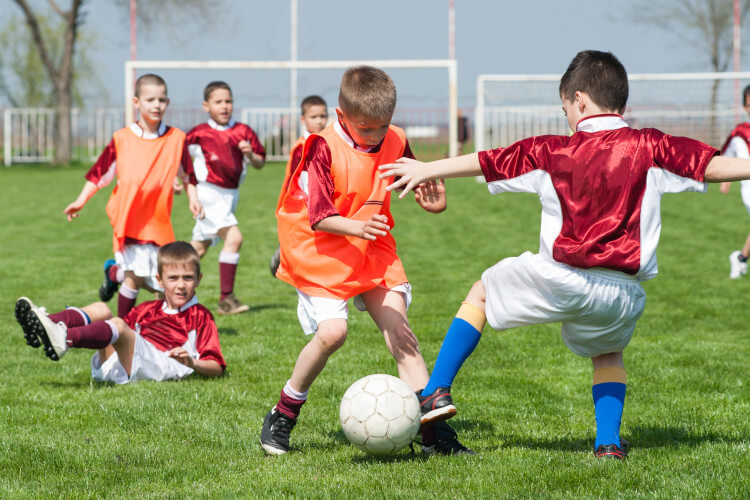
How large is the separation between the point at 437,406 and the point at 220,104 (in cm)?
524

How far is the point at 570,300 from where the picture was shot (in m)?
3.35

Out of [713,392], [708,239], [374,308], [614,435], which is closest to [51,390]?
[374,308]

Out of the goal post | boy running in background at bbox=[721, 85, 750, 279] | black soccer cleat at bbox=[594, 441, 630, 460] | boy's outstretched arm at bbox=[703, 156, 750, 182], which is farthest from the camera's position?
the goal post

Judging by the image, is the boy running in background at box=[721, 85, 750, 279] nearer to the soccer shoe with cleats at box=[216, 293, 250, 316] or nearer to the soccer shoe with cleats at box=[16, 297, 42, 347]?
the soccer shoe with cleats at box=[216, 293, 250, 316]

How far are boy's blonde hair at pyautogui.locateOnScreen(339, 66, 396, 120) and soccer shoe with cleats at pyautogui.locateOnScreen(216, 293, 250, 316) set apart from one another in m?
4.49

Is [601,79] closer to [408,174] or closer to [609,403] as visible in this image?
[408,174]

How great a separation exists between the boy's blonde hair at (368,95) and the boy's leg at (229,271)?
178 inches

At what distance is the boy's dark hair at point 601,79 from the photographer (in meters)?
3.38

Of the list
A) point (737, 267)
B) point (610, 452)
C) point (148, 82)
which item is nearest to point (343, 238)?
point (610, 452)

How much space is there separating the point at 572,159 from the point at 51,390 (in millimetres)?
3384

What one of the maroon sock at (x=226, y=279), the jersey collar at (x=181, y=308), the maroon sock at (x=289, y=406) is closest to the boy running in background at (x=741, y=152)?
the maroon sock at (x=226, y=279)

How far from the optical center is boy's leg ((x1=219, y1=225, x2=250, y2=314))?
25.8 ft

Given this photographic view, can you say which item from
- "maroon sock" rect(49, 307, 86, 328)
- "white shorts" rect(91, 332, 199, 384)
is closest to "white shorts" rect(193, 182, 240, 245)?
"maroon sock" rect(49, 307, 86, 328)

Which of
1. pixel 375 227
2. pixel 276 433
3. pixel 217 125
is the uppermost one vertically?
pixel 217 125
